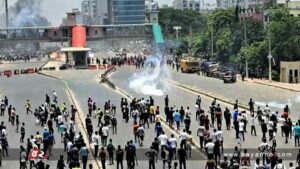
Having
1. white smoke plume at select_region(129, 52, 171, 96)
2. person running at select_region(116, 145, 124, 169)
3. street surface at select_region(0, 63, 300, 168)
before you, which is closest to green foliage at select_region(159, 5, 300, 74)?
street surface at select_region(0, 63, 300, 168)

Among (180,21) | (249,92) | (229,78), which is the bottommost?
(229,78)

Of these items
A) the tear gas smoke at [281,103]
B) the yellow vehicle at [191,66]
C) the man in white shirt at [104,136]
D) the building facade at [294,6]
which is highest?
the building facade at [294,6]

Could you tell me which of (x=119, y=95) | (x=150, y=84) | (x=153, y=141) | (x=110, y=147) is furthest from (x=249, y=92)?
(x=110, y=147)

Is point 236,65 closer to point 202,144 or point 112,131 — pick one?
point 112,131

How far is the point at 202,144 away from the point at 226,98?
2703 centimetres

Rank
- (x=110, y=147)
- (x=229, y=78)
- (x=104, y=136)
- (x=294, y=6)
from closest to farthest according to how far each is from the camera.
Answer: (x=110, y=147), (x=104, y=136), (x=229, y=78), (x=294, y=6)

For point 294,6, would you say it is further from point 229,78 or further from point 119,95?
point 119,95

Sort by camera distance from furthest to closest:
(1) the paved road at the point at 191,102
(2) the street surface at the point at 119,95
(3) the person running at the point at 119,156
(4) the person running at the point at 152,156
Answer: (2) the street surface at the point at 119,95
(1) the paved road at the point at 191,102
(3) the person running at the point at 119,156
(4) the person running at the point at 152,156

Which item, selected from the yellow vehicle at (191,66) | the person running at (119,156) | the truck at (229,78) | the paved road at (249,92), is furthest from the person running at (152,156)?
the yellow vehicle at (191,66)

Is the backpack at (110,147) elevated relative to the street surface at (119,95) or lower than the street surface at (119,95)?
elevated

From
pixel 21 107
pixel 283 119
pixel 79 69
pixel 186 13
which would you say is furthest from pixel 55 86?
pixel 186 13

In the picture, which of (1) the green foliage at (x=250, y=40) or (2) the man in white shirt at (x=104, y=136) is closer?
(2) the man in white shirt at (x=104, y=136)

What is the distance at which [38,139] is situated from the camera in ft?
107

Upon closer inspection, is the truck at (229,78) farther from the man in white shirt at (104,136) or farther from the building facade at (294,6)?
the man in white shirt at (104,136)
